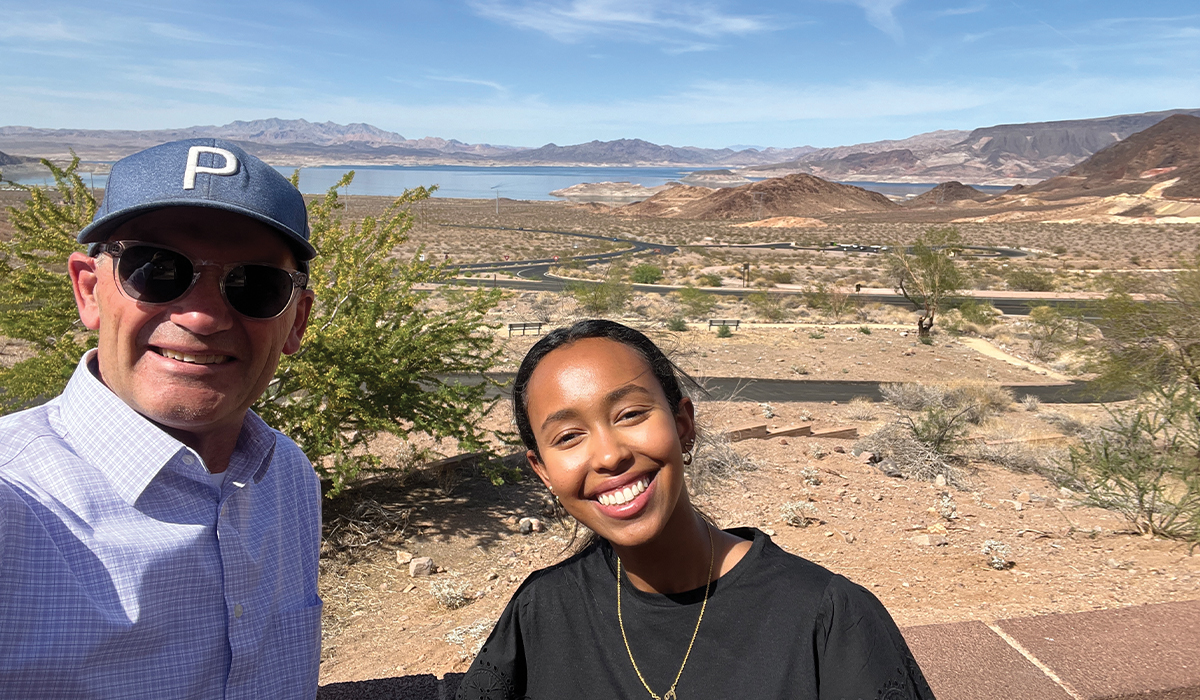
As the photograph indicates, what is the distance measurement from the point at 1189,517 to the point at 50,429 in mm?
8988

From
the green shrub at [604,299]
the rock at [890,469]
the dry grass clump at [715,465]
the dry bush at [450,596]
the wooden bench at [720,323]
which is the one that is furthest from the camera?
the green shrub at [604,299]

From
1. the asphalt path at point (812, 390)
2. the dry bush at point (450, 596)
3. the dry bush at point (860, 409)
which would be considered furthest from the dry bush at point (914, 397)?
the dry bush at point (450, 596)

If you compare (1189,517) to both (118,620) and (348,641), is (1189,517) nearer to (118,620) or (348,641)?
(348,641)

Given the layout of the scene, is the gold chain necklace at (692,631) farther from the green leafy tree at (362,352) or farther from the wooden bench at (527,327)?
the wooden bench at (527,327)

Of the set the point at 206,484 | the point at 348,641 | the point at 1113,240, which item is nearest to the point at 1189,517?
the point at 348,641

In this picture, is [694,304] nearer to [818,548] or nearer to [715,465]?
[715,465]

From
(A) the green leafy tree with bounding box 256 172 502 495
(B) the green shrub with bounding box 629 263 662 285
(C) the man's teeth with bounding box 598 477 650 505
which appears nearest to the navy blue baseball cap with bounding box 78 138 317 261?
(C) the man's teeth with bounding box 598 477 650 505

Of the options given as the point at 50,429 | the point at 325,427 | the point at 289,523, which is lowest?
the point at 325,427

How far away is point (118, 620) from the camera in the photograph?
55.0 inches

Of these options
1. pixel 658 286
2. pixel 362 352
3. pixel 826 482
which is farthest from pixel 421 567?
pixel 658 286

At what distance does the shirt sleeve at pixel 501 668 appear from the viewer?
1736 mm

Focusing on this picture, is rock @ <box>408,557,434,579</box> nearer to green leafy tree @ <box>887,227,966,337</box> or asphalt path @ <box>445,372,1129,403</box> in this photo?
asphalt path @ <box>445,372,1129,403</box>

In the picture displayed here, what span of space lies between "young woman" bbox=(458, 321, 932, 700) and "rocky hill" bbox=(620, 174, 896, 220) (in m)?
108

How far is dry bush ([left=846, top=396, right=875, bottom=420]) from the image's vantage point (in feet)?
50.8
